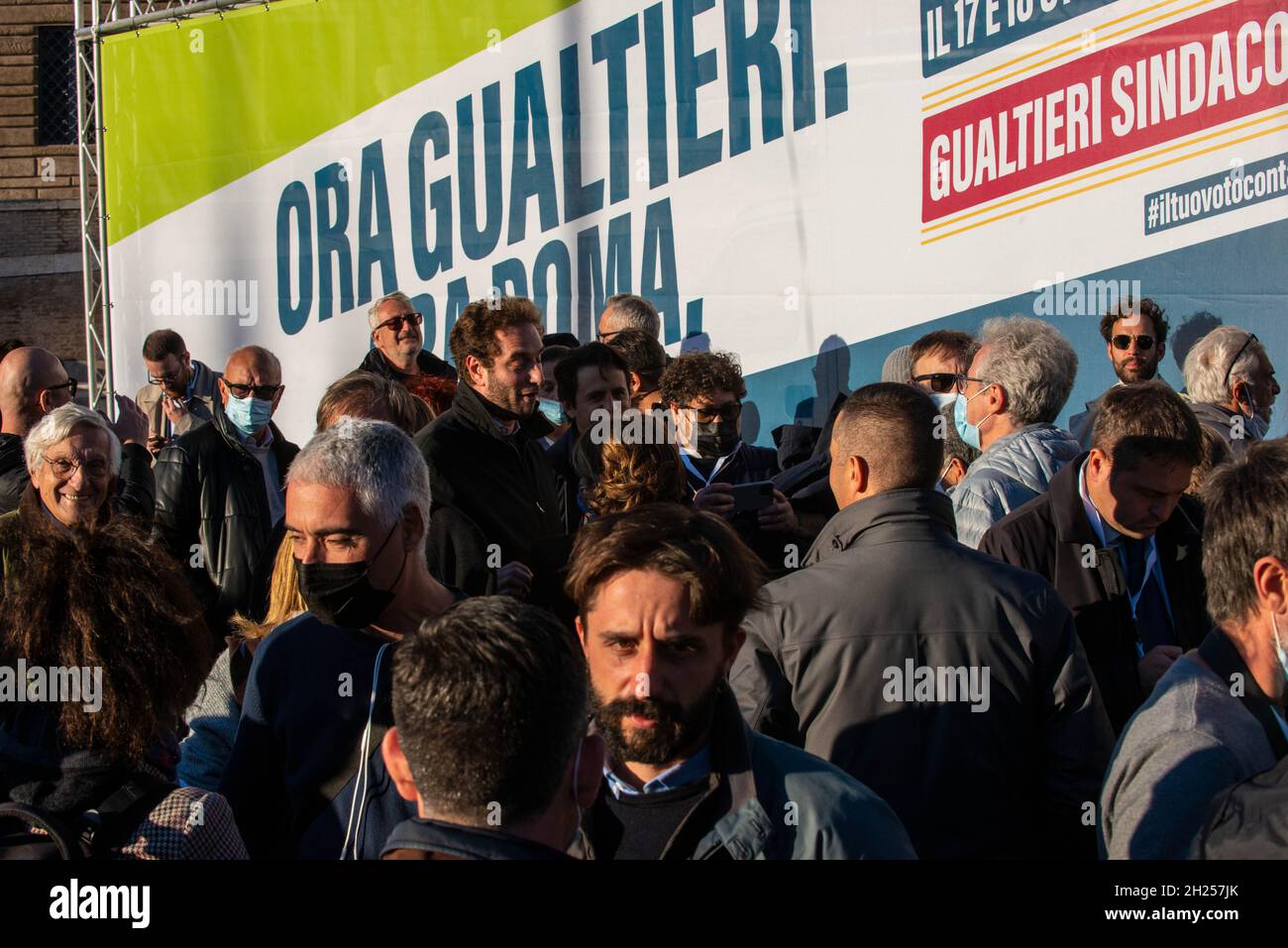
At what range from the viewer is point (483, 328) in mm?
4797

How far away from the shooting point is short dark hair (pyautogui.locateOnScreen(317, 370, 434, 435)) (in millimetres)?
4469

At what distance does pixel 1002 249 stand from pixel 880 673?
14.8 feet

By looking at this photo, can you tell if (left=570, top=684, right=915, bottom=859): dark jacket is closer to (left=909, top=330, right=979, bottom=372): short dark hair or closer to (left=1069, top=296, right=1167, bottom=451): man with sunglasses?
(left=909, top=330, right=979, bottom=372): short dark hair

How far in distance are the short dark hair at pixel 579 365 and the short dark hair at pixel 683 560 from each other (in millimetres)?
2350

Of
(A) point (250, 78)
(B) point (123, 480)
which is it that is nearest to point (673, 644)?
(B) point (123, 480)

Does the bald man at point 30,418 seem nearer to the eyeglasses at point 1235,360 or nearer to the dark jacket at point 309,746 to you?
the dark jacket at point 309,746

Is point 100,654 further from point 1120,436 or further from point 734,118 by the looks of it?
point 734,118

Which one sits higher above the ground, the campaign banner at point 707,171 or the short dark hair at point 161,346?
the campaign banner at point 707,171

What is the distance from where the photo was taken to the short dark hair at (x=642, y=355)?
18.5ft

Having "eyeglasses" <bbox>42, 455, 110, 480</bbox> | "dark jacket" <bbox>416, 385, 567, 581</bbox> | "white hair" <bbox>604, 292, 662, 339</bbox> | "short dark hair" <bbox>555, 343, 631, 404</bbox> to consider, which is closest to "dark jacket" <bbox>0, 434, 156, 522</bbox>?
"eyeglasses" <bbox>42, 455, 110, 480</bbox>

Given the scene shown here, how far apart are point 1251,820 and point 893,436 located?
1.44 m

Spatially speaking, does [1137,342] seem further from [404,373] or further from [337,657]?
[337,657]

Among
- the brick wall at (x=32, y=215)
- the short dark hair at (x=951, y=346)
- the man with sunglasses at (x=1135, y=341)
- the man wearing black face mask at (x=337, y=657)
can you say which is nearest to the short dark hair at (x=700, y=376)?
the short dark hair at (x=951, y=346)

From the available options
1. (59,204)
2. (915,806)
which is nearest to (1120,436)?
(915,806)
